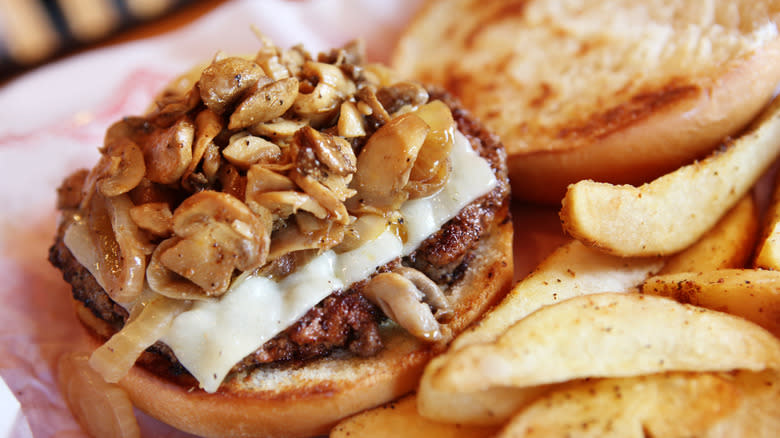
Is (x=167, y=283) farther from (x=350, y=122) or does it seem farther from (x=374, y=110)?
(x=374, y=110)

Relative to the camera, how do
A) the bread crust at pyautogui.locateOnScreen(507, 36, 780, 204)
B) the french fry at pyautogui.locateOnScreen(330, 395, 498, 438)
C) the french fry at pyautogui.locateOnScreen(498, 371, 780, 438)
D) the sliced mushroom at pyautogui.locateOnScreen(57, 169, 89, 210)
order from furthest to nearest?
the bread crust at pyautogui.locateOnScreen(507, 36, 780, 204) < the sliced mushroom at pyautogui.locateOnScreen(57, 169, 89, 210) < the french fry at pyautogui.locateOnScreen(330, 395, 498, 438) < the french fry at pyautogui.locateOnScreen(498, 371, 780, 438)

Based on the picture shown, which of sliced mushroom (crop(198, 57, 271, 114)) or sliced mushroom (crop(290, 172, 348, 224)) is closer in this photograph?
sliced mushroom (crop(290, 172, 348, 224))

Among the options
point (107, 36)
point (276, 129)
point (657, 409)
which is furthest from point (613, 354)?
point (107, 36)

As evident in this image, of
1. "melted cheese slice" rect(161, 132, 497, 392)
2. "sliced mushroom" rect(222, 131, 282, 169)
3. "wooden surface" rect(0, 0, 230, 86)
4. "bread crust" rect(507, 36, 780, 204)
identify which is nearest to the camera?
"melted cheese slice" rect(161, 132, 497, 392)

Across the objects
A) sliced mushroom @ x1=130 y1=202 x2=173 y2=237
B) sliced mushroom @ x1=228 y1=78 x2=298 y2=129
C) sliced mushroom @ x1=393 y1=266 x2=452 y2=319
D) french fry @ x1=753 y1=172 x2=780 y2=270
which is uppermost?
sliced mushroom @ x1=228 y1=78 x2=298 y2=129

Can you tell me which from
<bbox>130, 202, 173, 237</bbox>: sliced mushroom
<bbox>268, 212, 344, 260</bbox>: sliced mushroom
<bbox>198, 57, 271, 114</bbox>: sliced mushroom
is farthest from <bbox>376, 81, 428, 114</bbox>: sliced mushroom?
<bbox>130, 202, 173, 237</bbox>: sliced mushroom

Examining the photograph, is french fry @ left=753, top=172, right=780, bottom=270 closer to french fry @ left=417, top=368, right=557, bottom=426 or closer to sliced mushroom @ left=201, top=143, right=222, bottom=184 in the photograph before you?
french fry @ left=417, top=368, right=557, bottom=426
